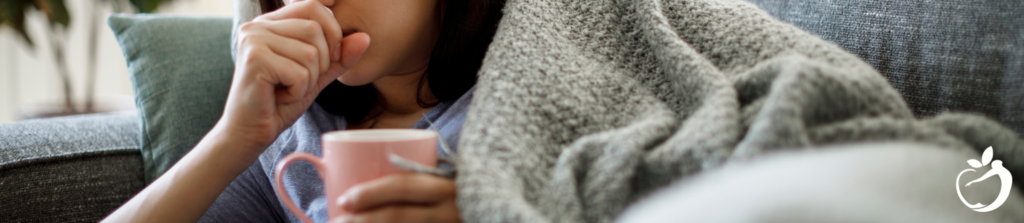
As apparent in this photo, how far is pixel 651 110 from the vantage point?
451 mm

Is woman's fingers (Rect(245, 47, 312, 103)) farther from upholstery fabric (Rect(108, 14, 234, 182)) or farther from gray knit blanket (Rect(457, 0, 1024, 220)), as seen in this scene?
upholstery fabric (Rect(108, 14, 234, 182))

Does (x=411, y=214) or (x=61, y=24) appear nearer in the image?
(x=411, y=214)

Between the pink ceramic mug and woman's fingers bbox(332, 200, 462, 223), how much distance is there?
0.02 meters

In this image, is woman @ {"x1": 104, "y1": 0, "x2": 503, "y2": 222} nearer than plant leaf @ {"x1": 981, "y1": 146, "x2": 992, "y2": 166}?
No

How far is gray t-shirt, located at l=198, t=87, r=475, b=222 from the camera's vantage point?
2.12ft

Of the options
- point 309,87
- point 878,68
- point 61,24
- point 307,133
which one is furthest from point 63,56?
point 878,68

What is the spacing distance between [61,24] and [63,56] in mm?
196

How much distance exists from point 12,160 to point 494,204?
73cm

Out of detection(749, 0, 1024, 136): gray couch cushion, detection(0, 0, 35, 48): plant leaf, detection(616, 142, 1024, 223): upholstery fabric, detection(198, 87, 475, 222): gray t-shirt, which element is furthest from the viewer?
detection(0, 0, 35, 48): plant leaf

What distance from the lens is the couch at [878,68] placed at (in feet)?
1.44

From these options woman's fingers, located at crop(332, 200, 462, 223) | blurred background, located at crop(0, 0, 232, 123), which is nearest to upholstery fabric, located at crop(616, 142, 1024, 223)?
woman's fingers, located at crop(332, 200, 462, 223)

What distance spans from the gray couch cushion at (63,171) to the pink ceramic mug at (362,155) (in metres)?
0.52

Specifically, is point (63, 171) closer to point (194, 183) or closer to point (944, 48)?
point (194, 183)

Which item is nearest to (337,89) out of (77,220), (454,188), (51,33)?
(77,220)
